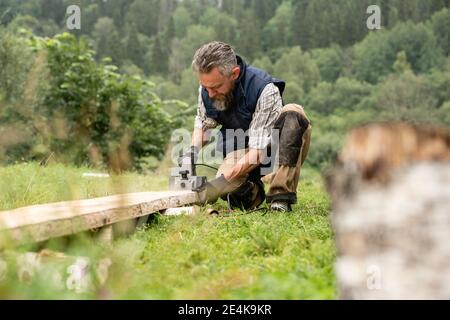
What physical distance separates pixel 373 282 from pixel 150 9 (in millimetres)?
66082

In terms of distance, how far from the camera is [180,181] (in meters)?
4.60

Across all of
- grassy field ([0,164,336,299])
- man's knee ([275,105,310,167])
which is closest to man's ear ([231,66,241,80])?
man's knee ([275,105,310,167])

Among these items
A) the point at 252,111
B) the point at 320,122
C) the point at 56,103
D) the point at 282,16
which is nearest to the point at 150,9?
the point at 282,16

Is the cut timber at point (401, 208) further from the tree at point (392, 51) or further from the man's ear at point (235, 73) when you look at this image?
the tree at point (392, 51)

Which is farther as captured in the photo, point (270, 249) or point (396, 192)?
point (270, 249)

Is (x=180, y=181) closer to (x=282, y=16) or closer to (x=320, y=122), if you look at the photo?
(x=320, y=122)

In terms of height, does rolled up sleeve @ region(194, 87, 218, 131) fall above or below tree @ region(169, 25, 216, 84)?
below

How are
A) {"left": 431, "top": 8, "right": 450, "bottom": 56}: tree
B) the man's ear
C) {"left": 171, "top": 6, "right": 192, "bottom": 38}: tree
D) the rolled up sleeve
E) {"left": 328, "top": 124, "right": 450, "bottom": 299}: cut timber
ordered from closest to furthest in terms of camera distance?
{"left": 328, "top": 124, "right": 450, "bottom": 299}: cut timber, the man's ear, the rolled up sleeve, {"left": 431, "top": 8, "right": 450, "bottom": 56}: tree, {"left": 171, "top": 6, "right": 192, "bottom": 38}: tree

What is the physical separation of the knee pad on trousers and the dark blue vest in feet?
0.94

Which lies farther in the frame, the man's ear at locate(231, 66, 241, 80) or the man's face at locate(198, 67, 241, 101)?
the man's ear at locate(231, 66, 241, 80)

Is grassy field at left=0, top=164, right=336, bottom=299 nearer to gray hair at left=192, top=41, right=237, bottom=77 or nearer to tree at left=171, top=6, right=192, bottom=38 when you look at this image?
gray hair at left=192, top=41, right=237, bottom=77

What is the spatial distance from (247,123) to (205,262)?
2.38 meters

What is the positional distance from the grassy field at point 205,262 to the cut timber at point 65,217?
0.22 feet

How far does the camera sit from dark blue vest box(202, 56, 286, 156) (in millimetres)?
4762
